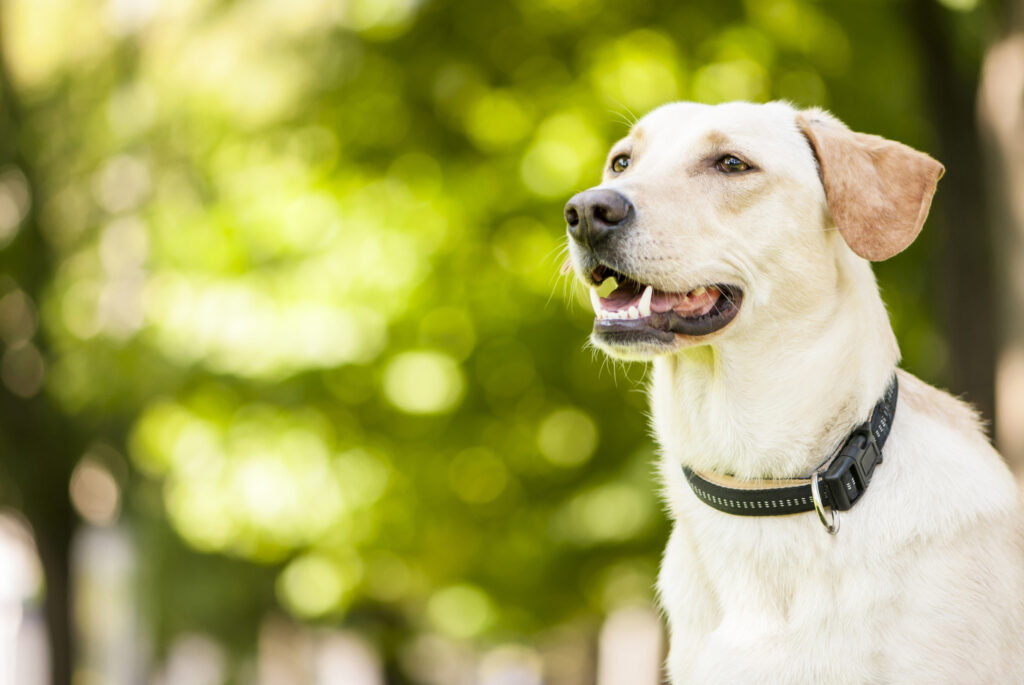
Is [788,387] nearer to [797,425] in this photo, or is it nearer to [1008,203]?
[797,425]

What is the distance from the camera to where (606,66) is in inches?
324

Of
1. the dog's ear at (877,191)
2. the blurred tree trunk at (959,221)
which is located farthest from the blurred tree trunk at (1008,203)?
the dog's ear at (877,191)

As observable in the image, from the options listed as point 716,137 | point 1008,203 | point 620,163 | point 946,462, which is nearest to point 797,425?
point 946,462

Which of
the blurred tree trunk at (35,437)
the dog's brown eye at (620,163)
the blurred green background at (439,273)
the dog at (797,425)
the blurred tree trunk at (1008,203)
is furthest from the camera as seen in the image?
the blurred tree trunk at (35,437)

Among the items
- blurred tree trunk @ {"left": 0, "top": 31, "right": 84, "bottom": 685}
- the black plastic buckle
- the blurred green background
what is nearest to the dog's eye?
the black plastic buckle

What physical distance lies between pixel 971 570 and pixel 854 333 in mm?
729

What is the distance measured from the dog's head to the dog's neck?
7 cm

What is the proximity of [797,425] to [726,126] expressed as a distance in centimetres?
97

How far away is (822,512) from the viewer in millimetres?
2885

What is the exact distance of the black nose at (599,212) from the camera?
10.2ft

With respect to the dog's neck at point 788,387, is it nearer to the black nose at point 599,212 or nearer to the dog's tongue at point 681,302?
the dog's tongue at point 681,302

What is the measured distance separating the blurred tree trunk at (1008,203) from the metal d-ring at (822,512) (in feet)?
12.1

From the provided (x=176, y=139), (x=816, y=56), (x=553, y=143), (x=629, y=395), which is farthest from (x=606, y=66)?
(x=176, y=139)

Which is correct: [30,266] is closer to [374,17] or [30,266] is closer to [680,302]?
[374,17]
